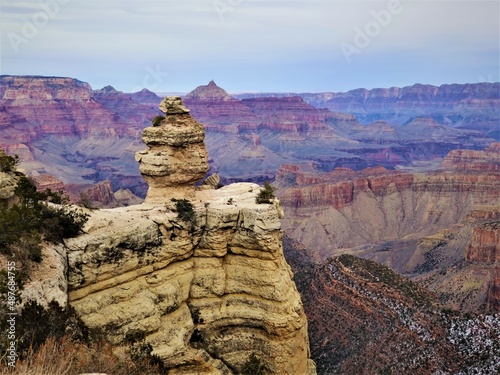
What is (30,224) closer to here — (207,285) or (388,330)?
(207,285)

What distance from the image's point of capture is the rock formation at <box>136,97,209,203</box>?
29500mm

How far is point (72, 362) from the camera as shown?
54.7 ft

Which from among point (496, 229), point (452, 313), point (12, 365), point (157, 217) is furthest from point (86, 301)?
point (496, 229)

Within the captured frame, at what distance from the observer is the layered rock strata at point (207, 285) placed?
24406mm

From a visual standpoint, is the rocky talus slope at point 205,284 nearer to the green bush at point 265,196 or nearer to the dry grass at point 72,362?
the green bush at point 265,196

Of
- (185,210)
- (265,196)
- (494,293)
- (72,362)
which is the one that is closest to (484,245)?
(494,293)

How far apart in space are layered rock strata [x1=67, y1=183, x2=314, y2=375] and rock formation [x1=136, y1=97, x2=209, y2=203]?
5.92 ft

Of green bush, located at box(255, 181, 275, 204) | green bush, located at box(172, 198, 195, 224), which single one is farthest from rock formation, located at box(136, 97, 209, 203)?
green bush, located at box(255, 181, 275, 204)

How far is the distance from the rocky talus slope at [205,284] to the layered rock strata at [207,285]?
0.05 meters

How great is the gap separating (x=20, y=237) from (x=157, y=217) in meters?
7.14

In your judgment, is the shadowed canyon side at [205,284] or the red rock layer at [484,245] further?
the red rock layer at [484,245]

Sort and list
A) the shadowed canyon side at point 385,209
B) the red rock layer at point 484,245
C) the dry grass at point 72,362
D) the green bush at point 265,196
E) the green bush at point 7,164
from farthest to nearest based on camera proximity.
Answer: the shadowed canyon side at point 385,209 → the red rock layer at point 484,245 → the green bush at point 265,196 → the green bush at point 7,164 → the dry grass at point 72,362

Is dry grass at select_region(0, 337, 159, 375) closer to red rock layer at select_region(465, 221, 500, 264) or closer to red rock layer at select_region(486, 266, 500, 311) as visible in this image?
red rock layer at select_region(486, 266, 500, 311)

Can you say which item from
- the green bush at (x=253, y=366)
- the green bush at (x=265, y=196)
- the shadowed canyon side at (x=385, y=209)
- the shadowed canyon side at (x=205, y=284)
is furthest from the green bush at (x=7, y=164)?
the shadowed canyon side at (x=385, y=209)
